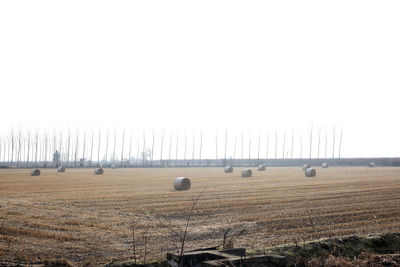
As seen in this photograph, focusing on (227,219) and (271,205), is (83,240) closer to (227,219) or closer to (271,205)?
(227,219)

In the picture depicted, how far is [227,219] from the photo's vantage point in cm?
1520

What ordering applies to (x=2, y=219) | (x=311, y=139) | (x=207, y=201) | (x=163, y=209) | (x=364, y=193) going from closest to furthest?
(x=2, y=219) < (x=163, y=209) < (x=207, y=201) < (x=364, y=193) < (x=311, y=139)

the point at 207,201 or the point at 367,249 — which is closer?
the point at 367,249

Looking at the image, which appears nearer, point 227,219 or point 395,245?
point 395,245

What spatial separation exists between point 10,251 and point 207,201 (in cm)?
1197

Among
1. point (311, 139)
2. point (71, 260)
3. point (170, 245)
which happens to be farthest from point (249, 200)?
point (311, 139)

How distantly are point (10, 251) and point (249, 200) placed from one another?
520 inches

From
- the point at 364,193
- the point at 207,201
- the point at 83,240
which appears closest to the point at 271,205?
the point at 207,201

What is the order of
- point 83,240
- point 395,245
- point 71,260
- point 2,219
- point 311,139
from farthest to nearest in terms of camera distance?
point 311,139, point 2,219, point 83,240, point 395,245, point 71,260

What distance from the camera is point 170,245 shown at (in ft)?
35.8

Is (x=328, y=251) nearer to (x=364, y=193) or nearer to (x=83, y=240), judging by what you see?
(x=83, y=240)

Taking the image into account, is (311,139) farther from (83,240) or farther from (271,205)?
(83,240)

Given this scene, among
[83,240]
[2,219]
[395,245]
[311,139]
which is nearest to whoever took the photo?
[395,245]

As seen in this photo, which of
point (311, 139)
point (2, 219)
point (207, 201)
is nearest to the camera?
point (2, 219)
